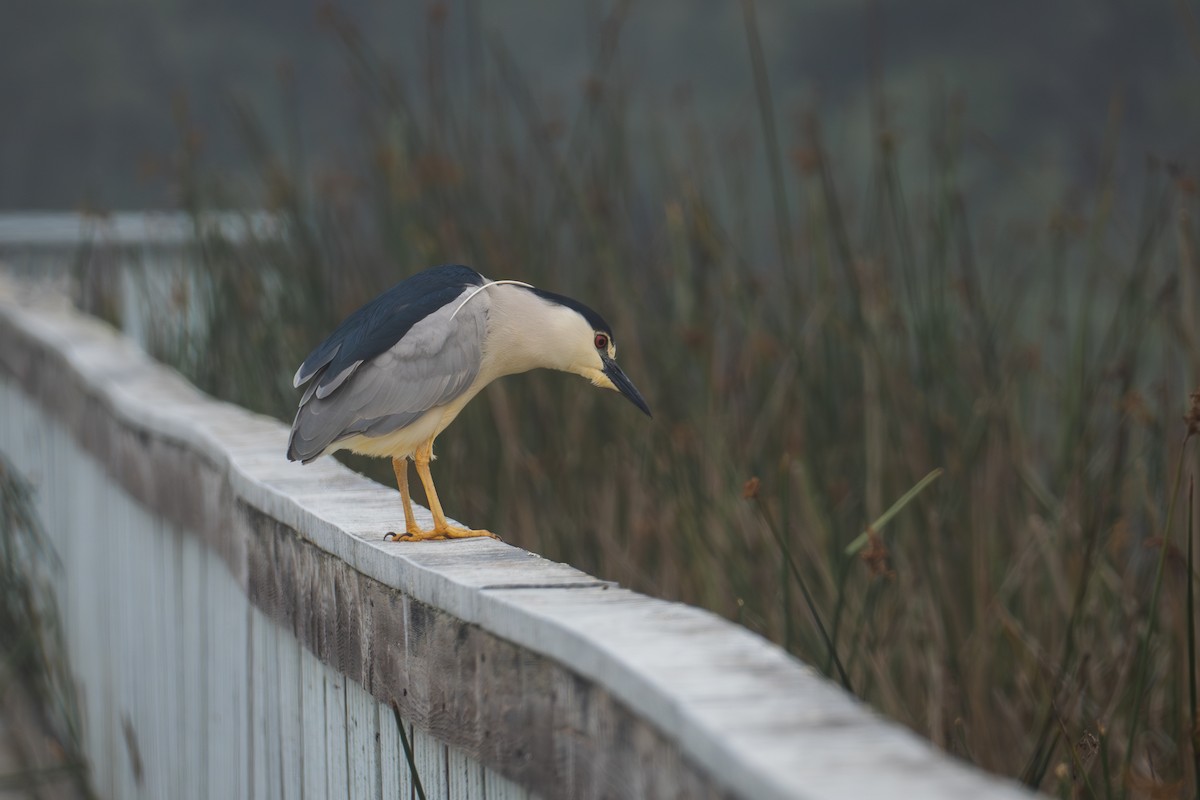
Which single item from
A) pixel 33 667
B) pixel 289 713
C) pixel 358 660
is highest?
pixel 358 660

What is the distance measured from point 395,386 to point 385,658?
46 centimetres

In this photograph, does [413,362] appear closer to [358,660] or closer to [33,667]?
[358,660]

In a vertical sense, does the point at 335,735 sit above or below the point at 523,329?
below

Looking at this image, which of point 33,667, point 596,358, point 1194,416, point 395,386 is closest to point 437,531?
point 395,386

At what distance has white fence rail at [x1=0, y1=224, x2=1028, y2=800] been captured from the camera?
110 cm

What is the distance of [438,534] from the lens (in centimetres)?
201

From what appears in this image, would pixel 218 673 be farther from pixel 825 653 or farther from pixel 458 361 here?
pixel 825 653

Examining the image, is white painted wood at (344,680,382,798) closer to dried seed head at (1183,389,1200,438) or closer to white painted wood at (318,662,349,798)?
white painted wood at (318,662,349,798)

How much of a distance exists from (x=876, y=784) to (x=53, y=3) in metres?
20.7

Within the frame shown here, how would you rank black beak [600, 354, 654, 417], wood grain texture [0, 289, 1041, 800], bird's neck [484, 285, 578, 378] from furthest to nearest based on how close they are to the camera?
1. black beak [600, 354, 654, 417]
2. bird's neck [484, 285, 578, 378]
3. wood grain texture [0, 289, 1041, 800]

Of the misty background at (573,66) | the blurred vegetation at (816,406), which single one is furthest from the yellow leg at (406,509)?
the misty background at (573,66)

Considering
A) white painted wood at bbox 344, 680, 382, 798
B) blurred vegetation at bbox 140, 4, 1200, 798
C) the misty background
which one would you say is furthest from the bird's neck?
the misty background

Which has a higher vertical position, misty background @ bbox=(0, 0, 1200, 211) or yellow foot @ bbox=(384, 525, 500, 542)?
misty background @ bbox=(0, 0, 1200, 211)

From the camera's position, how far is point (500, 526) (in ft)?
10.2
